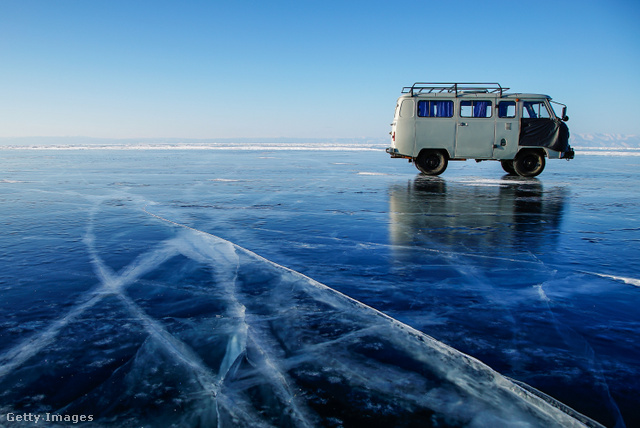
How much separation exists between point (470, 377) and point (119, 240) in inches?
201

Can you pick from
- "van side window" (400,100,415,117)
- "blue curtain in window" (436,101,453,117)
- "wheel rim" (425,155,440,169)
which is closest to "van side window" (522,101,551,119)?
"blue curtain in window" (436,101,453,117)

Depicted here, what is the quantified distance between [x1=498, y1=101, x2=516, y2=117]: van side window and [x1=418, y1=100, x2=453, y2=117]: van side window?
153 centimetres

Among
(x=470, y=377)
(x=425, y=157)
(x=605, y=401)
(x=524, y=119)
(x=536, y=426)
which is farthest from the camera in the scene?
(x=425, y=157)

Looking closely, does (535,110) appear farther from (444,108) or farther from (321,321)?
(321,321)

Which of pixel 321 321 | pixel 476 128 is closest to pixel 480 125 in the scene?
pixel 476 128

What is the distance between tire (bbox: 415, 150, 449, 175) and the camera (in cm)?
1497

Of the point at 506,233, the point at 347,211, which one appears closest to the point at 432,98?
the point at 347,211

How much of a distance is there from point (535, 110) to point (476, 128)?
1913 millimetres

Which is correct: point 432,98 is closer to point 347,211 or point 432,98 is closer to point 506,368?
point 347,211

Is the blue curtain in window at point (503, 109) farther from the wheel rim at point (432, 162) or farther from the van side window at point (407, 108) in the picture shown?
the van side window at point (407, 108)

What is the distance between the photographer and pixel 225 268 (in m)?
4.66

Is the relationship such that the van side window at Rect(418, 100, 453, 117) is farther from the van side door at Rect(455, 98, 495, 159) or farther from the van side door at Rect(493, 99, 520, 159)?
the van side door at Rect(493, 99, 520, 159)

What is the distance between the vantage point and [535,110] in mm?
13578

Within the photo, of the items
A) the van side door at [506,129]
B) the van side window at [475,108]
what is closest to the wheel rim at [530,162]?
the van side door at [506,129]
